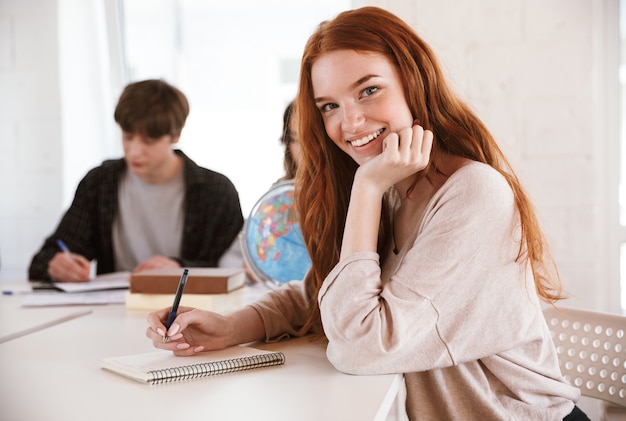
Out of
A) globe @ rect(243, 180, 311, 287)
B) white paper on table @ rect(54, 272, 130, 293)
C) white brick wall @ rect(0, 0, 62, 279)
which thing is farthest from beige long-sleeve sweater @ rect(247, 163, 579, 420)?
white brick wall @ rect(0, 0, 62, 279)

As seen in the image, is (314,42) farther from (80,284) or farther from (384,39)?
(80,284)

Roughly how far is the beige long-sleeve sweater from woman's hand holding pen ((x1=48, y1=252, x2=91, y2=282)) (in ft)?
3.98

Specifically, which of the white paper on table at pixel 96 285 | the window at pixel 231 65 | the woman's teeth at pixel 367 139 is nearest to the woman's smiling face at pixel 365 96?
the woman's teeth at pixel 367 139

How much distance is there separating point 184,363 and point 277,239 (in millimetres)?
645

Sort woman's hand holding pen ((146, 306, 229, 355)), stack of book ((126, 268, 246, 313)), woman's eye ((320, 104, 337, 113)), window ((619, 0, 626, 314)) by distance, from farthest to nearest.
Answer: window ((619, 0, 626, 314)) → stack of book ((126, 268, 246, 313)) → woman's eye ((320, 104, 337, 113)) → woman's hand holding pen ((146, 306, 229, 355))

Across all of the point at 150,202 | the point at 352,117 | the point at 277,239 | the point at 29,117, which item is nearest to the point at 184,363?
the point at 352,117

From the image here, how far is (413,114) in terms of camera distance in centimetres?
123

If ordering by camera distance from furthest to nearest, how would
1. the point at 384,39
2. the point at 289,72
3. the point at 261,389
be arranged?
the point at 289,72
the point at 384,39
the point at 261,389

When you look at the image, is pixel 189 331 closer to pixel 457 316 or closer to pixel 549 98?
pixel 457 316

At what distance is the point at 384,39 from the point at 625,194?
153 centimetres

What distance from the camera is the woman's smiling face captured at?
118cm

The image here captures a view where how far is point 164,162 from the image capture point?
2559mm

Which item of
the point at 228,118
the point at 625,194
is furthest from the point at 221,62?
the point at 625,194

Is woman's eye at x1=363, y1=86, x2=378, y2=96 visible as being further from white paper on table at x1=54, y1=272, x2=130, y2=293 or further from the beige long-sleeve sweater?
white paper on table at x1=54, y1=272, x2=130, y2=293
